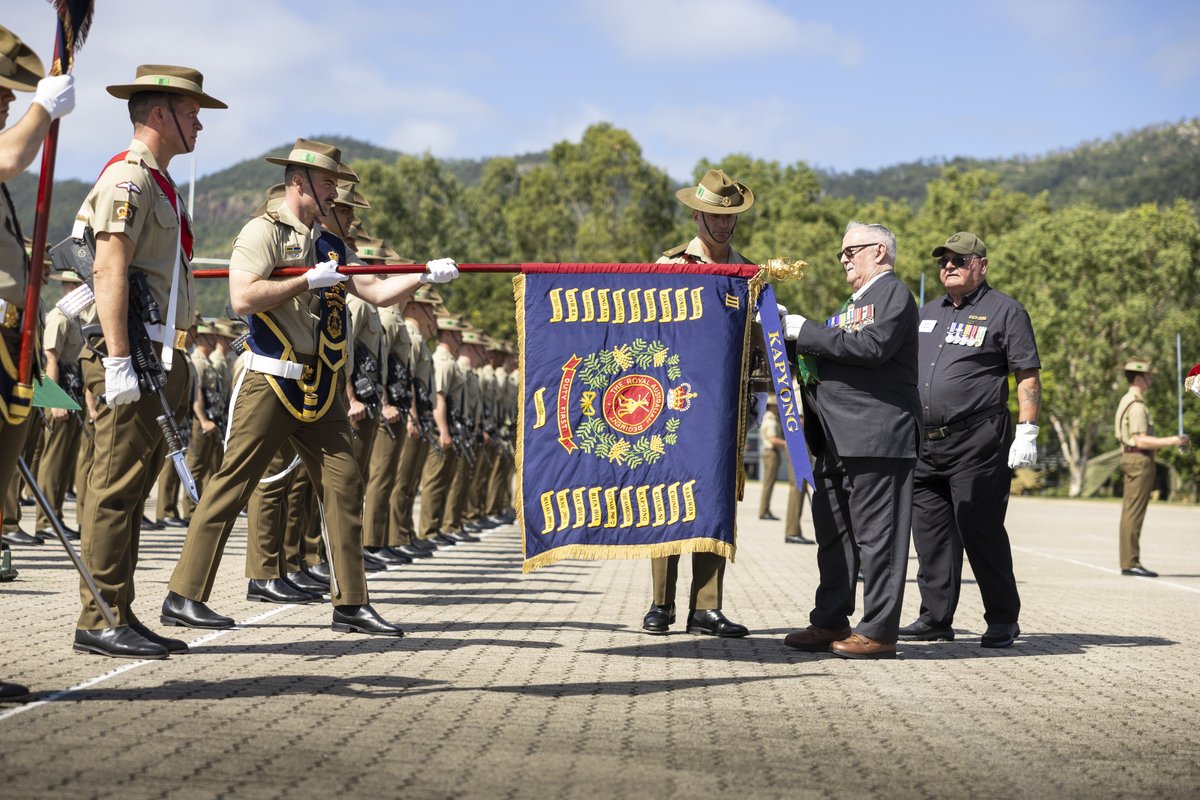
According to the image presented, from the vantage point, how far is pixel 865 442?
7.86 meters

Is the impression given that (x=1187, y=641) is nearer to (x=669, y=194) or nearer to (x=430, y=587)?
(x=430, y=587)

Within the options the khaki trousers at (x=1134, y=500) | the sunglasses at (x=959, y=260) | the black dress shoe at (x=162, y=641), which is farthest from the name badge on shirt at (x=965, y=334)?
the khaki trousers at (x=1134, y=500)

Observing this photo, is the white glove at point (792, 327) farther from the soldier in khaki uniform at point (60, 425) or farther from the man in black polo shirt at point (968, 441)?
the soldier in khaki uniform at point (60, 425)

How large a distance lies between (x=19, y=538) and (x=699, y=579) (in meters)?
8.42

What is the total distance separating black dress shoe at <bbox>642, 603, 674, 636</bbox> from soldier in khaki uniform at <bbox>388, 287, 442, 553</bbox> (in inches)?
216

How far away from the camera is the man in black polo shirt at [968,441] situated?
29.5 ft

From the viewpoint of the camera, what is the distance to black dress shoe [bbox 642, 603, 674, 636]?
28.6 feet

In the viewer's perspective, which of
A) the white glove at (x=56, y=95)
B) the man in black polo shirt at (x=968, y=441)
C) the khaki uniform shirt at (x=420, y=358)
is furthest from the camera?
the khaki uniform shirt at (x=420, y=358)

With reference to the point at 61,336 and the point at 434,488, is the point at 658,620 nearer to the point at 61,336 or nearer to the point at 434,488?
the point at 61,336

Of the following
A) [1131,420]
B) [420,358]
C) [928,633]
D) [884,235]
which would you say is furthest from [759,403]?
[1131,420]

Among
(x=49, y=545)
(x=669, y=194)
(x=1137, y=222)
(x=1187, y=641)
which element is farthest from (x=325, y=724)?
(x=669, y=194)

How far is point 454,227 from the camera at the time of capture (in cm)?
7988

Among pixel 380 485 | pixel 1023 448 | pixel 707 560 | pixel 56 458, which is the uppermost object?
pixel 1023 448

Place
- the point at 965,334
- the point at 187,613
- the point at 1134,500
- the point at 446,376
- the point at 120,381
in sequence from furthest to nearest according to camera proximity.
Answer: the point at 446,376
the point at 1134,500
the point at 965,334
the point at 187,613
the point at 120,381
